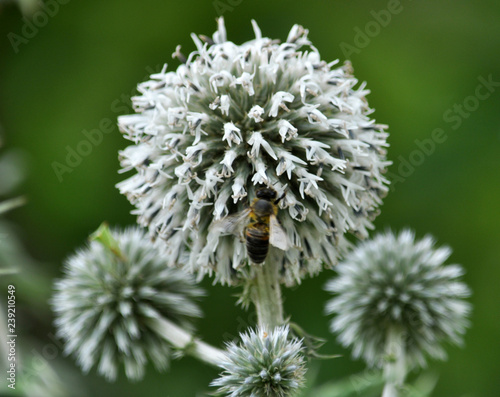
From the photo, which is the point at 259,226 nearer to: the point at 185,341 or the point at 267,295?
the point at 267,295

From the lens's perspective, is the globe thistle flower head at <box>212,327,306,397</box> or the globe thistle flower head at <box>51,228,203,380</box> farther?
the globe thistle flower head at <box>51,228,203,380</box>

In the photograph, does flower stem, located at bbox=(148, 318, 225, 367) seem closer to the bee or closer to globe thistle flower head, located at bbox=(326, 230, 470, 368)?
the bee

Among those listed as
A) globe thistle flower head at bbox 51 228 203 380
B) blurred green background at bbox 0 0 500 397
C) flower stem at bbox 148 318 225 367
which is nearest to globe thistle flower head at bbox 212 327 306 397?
flower stem at bbox 148 318 225 367

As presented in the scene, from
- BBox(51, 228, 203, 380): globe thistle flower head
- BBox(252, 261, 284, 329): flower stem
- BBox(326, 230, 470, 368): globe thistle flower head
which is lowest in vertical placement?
BBox(51, 228, 203, 380): globe thistle flower head

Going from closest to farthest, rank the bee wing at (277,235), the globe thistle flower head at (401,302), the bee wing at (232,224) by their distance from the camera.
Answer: the bee wing at (277,235) → the bee wing at (232,224) → the globe thistle flower head at (401,302)

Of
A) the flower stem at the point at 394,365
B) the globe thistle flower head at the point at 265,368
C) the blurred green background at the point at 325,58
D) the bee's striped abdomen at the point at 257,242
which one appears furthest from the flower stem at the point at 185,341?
the blurred green background at the point at 325,58

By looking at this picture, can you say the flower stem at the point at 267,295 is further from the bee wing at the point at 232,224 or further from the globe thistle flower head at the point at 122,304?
the globe thistle flower head at the point at 122,304

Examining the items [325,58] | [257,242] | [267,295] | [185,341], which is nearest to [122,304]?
[185,341]
